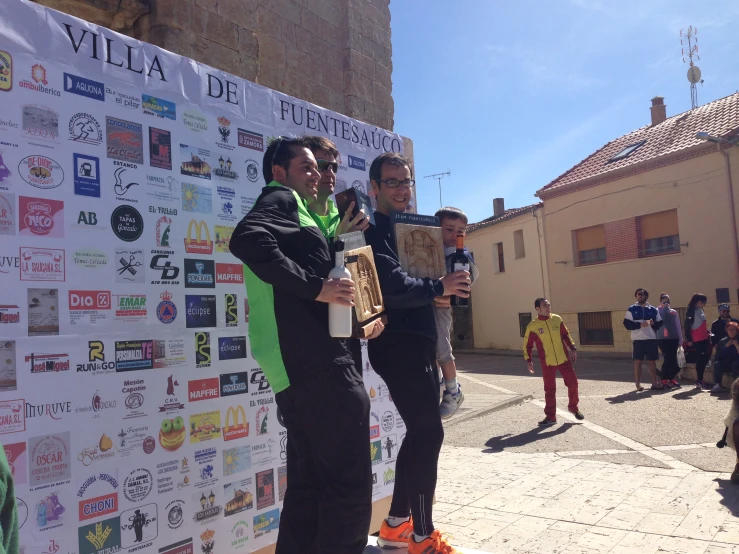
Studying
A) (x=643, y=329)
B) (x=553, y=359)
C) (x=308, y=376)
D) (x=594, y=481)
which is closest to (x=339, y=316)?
(x=308, y=376)

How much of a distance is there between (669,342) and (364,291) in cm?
1136

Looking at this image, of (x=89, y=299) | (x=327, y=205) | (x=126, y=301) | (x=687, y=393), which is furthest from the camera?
(x=687, y=393)

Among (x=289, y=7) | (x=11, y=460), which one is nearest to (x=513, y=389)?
(x=289, y=7)

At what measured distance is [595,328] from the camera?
22422 millimetres

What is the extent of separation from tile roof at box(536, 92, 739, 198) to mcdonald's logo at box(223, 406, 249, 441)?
18.9 metres

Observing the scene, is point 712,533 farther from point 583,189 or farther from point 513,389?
point 583,189

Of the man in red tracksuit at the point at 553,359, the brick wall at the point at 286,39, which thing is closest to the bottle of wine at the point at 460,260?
the brick wall at the point at 286,39

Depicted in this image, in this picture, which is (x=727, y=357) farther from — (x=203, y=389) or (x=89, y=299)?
(x=89, y=299)

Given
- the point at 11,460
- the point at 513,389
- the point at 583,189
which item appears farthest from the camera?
the point at 583,189

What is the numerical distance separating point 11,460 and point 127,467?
1.68 feet

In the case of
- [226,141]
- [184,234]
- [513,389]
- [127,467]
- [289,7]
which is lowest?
[513,389]

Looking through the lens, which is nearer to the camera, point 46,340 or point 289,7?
point 46,340

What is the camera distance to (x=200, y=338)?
3221 millimetres

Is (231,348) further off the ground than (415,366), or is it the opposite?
(231,348)
